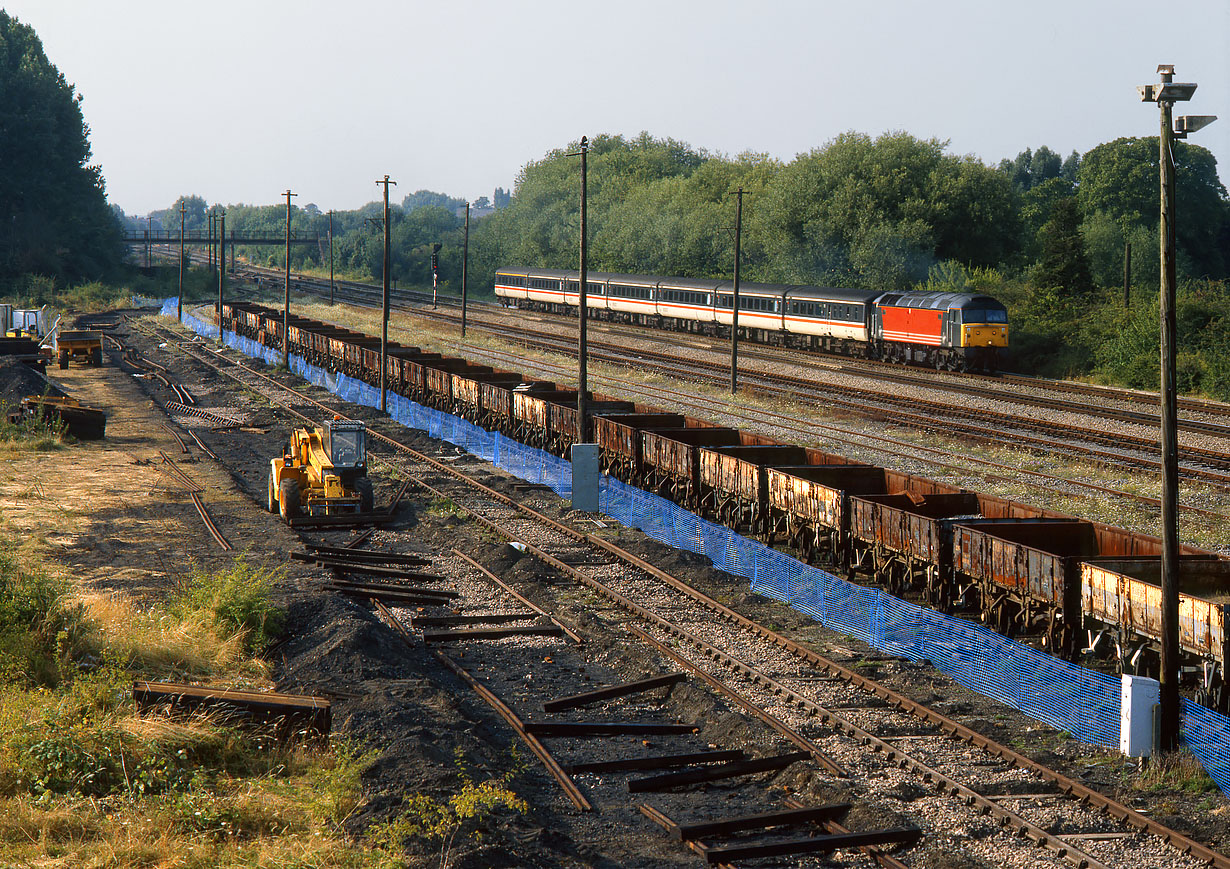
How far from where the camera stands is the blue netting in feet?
45.3

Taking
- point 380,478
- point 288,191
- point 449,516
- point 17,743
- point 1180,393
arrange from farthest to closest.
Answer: point 288,191
point 1180,393
point 380,478
point 449,516
point 17,743

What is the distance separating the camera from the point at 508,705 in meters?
15.0

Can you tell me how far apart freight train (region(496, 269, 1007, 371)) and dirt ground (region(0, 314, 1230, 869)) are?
1499 cm

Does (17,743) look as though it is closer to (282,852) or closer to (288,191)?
(282,852)

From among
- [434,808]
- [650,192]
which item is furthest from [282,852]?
[650,192]

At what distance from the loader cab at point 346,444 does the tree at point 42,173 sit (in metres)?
96.1

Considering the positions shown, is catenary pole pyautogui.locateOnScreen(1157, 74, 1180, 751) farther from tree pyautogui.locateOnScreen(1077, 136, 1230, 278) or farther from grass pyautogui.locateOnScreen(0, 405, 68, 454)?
tree pyautogui.locateOnScreen(1077, 136, 1230, 278)

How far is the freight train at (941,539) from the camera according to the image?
49.6 feet

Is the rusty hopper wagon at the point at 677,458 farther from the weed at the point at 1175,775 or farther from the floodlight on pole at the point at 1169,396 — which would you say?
the weed at the point at 1175,775

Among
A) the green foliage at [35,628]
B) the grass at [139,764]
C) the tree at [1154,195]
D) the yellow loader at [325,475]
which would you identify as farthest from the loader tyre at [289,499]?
the tree at [1154,195]

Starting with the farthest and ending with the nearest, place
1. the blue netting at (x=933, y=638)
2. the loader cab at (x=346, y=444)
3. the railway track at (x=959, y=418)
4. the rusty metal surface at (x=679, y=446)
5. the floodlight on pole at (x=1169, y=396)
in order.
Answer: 1. the railway track at (x=959, y=418)
2. the rusty metal surface at (x=679, y=446)
3. the loader cab at (x=346, y=444)
4. the blue netting at (x=933, y=638)
5. the floodlight on pole at (x=1169, y=396)

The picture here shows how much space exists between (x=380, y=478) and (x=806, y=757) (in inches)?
792

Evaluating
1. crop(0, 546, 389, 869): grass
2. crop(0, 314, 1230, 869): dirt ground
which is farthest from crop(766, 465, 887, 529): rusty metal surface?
crop(0, 546, 389, 869): grass

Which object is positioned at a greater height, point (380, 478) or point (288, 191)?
point (288, 191)
